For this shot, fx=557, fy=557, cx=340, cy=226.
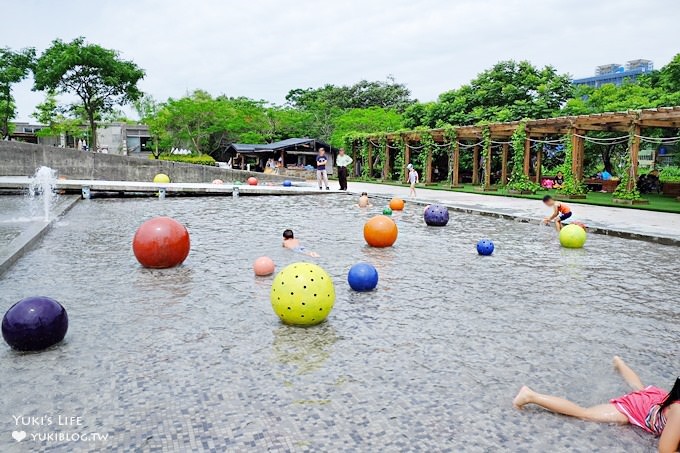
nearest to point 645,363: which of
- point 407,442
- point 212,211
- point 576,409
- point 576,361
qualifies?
point 576,361

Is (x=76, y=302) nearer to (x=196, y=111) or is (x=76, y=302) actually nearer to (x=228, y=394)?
(x=228, y=394)

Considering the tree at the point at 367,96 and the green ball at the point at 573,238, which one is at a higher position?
the tree at the point at 367,96

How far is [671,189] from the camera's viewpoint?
94.1ft

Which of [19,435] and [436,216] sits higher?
[436,216]

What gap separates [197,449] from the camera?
3.65m

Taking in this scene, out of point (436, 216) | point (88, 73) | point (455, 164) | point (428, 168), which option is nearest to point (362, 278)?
point (436, 216)

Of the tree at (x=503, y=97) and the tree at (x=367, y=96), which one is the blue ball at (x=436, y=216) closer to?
→ the tree at (x=503, y=97)

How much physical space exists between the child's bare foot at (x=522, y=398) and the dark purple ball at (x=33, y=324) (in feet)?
14.2

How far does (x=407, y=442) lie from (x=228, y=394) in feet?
5.05

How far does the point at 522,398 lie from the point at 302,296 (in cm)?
270

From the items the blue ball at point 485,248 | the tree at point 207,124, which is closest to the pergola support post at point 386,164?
the tree at point 207,124

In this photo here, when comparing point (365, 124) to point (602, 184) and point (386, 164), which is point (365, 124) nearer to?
point (386, 164)

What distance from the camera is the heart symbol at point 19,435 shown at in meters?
3.75

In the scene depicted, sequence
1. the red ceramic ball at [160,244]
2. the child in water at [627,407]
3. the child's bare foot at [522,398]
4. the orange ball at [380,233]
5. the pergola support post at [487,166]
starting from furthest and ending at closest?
1. the pergola support post at [487,166]
2. the orange ball at [380,233]
3. the red ceramic ball at [160,244]
4. the child's bare foot at [522,398]
5. the child in water at [627,407]
